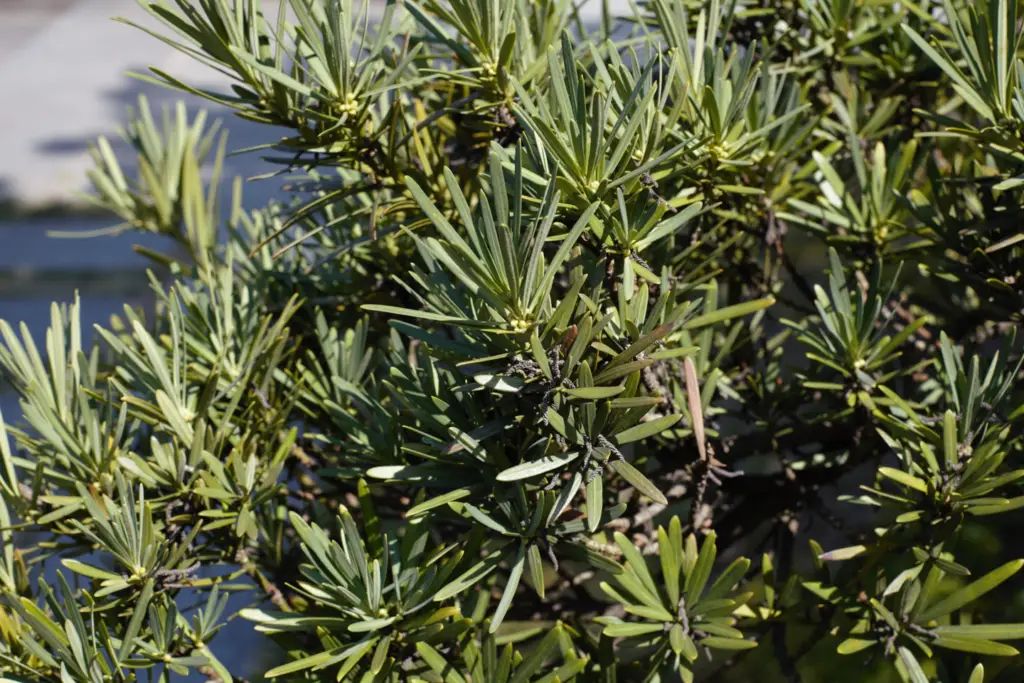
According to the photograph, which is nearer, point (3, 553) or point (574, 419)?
point (574, 419)

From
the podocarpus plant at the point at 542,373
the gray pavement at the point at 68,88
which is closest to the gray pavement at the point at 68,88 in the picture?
the gray pavement at the point at 68,88

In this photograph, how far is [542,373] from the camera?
1.39 feet

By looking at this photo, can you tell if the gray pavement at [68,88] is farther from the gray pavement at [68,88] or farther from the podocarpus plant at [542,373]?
the podocarpus plant at [542,373]

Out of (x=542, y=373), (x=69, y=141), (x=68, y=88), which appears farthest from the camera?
(x=68, y=88)

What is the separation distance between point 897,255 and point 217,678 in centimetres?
51

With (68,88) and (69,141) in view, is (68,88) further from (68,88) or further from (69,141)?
(69,141)

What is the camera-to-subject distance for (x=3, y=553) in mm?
560

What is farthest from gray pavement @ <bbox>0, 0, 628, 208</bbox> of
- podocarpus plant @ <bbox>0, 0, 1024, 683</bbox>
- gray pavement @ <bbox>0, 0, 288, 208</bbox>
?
podocarpus plant @ <bbox>0, 0, 1024, 683</bbox>

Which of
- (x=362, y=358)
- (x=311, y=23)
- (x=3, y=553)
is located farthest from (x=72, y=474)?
(x=311, y=23)

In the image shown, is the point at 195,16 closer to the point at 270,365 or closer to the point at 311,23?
the point at 311,23

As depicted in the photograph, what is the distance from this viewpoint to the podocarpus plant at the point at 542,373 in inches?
17.3

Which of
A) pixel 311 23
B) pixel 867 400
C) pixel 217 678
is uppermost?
pixel 311 23

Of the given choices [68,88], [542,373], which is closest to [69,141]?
[68,88]

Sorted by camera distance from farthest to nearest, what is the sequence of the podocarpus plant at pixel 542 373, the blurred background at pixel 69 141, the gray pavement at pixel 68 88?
1. the gray pavement at pixel 68 88
2. the blurred background at pixel 69 141
3. the podocarpus plant at pixel 542 373
